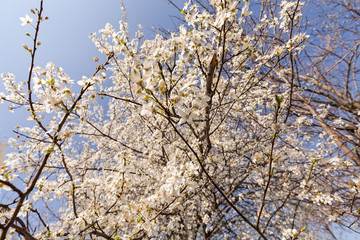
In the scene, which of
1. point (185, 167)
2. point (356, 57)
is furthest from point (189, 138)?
point (356, 57)

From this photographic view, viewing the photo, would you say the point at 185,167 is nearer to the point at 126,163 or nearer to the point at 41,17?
the point at 126,163

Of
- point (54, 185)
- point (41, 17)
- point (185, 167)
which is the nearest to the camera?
point (41, 17)

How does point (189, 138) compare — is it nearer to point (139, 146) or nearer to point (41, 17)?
point (139, 146)

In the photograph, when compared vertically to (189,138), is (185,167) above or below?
below

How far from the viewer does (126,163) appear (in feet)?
7.37

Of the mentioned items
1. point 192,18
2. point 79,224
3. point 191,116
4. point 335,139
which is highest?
point 192,18

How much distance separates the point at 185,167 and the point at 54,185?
2.31 meters

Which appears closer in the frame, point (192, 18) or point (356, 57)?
point (192, 18)

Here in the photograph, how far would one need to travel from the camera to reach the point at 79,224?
6.86 feet

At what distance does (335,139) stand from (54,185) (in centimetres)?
594

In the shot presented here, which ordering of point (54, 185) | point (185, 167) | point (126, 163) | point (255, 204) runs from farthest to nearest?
point (255, 204) → point (54, 185) → point (126, 163) → point (185, 167)

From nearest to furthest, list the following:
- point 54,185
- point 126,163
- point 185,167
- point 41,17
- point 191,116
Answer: point 191,116 → point 41,17 → point 185,167 → point 126,163 → point 54,185

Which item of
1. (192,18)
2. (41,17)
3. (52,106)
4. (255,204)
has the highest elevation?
(192,18)

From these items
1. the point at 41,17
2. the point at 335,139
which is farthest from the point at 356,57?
the point at 41,17
